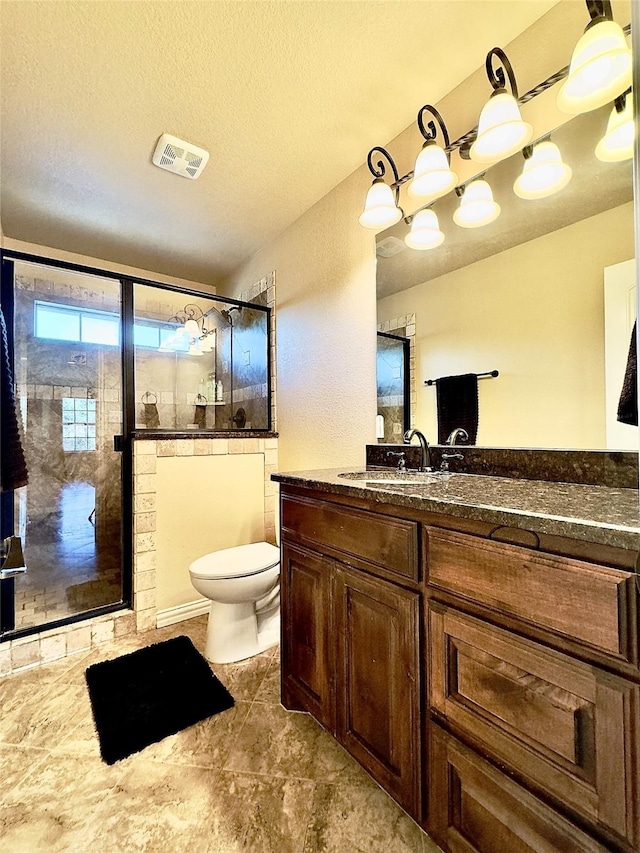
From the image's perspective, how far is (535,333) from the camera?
125 centimetres

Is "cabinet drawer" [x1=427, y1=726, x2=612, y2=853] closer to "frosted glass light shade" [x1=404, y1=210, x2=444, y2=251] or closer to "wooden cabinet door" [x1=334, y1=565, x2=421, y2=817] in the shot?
"wooden cabinet door" [x1=334, y1=565, x2=421, y2=817]

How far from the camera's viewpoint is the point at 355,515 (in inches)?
41.4

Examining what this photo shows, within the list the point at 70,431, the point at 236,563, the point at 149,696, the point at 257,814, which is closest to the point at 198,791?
the point at 257,814

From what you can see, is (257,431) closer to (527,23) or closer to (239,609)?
(239,609)

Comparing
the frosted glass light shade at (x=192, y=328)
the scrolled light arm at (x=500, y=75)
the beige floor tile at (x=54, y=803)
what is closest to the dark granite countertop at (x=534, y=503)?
the beige floor tile at (x=54, y=803)

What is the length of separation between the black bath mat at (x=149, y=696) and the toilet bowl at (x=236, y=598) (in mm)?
138

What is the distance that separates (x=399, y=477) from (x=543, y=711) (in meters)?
0.79

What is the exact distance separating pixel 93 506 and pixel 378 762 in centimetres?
221

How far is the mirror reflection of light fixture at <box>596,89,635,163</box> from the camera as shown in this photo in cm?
101

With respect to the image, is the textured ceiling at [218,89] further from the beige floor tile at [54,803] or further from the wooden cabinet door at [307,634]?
the beige floor tile at [54,803]

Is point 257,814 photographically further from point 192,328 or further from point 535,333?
point 192,328

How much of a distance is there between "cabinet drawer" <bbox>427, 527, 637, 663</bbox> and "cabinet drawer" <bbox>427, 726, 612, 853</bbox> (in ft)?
1.08

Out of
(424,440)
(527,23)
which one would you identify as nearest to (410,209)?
(527,23)

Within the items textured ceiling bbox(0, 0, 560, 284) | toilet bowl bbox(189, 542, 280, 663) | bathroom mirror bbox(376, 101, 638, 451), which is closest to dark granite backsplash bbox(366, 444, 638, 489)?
bathroom mirror bbox(376, 101, 638, 451)
